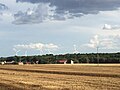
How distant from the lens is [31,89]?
34219mm

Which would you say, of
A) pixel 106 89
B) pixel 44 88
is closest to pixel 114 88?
pixel 106 89

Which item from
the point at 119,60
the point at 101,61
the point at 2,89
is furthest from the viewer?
the point at 101,61

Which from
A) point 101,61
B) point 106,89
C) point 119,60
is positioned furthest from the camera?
point 101,61

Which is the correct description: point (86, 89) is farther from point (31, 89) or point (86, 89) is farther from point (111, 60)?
point (111, 60)

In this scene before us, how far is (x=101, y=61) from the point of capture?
18838 centimetres

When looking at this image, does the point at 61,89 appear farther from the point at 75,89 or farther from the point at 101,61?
the point at 101,61

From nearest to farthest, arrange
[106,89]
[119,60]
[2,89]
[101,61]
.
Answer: [106,89] → [2,89] → [119,60] → [101,61]

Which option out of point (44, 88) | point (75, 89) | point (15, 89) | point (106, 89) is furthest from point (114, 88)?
point (15, 89)

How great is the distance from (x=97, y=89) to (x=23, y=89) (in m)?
6.46

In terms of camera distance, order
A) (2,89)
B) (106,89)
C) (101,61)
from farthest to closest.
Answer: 1. (101,61)
2. (2,89)
3. (106,89)

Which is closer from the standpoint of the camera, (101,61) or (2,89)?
(2,89)

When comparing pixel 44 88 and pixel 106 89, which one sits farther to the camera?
pixel 44 88

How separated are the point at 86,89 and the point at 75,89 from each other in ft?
3.11

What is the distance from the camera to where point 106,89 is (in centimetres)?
3300
